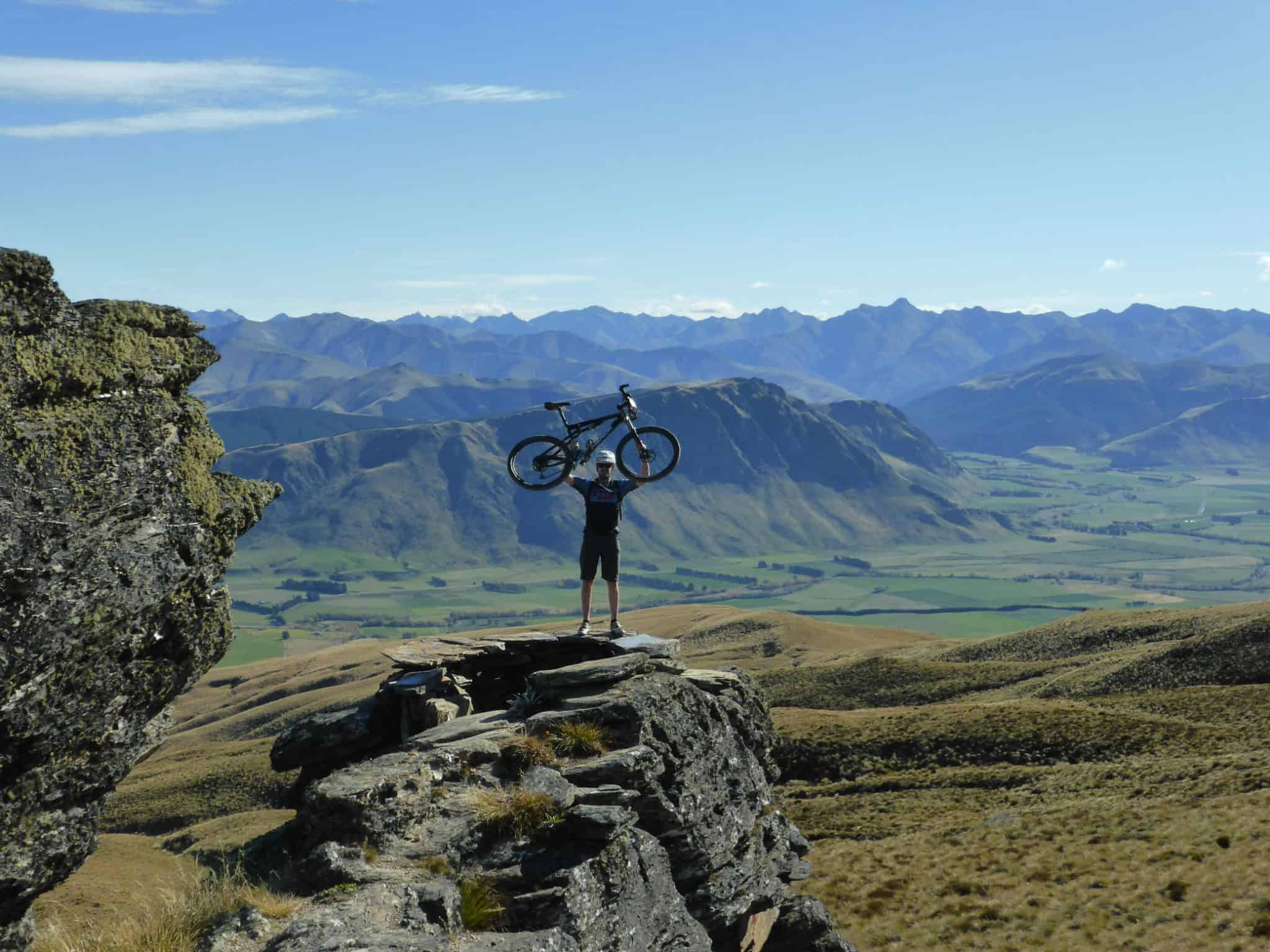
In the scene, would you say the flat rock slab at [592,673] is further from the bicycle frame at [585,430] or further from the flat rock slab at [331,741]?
the bicycle frame at [585,430]

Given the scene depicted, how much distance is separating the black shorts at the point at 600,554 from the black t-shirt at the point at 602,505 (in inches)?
7.3

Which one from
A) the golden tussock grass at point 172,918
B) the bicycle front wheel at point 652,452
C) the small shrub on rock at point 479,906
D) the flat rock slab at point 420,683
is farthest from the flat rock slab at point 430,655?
the small shrub on rock at point 479,906

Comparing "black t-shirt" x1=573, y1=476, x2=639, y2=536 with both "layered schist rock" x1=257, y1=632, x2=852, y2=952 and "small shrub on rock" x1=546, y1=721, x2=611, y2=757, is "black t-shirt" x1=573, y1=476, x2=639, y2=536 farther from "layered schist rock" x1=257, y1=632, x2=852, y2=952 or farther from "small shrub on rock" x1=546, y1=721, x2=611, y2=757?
"small shrub on rock" x1=546, y1=721, x2=611, y2=757

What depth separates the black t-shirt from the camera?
27750 millimetres

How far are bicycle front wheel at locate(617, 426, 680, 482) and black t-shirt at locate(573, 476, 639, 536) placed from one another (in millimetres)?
1496

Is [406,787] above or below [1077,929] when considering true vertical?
above

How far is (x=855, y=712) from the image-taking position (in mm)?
82562

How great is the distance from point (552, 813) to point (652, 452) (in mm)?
13806

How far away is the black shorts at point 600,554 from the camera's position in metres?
27.7

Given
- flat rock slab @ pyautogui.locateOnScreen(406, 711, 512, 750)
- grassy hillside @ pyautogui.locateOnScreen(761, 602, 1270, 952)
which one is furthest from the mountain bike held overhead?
grassy hillside @ pyautogui.locateOnScreen(761, 602, 1270, 952)

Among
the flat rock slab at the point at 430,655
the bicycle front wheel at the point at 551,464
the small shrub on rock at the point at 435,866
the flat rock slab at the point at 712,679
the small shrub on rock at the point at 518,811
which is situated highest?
the bicycle front wheel at the point at 551,464

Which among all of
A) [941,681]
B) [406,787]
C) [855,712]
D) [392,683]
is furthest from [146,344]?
[941,681]

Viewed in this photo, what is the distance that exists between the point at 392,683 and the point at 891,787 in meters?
44.1

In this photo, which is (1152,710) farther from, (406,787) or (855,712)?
(406,787)
